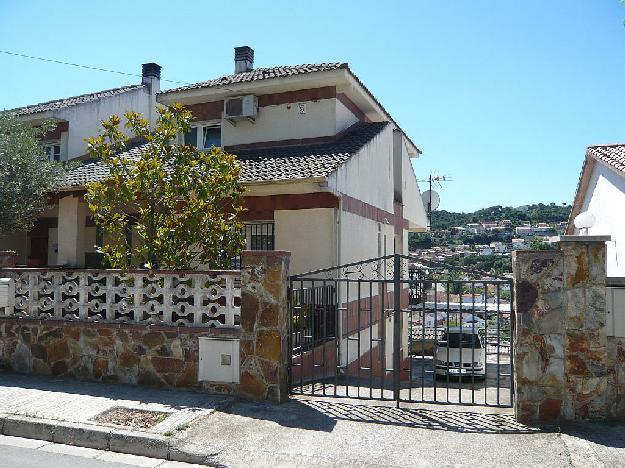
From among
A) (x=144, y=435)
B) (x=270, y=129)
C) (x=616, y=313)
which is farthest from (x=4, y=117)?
(x=616, y=313)

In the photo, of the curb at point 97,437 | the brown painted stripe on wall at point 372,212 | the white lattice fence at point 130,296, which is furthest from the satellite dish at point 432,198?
the curb at point 97,437

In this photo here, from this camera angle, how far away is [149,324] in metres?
7.54

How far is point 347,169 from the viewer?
11125 millimetres

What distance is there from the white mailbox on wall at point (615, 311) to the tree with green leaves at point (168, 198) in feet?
18.3

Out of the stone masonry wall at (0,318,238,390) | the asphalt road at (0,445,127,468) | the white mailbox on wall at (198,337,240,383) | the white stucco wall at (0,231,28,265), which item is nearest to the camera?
the asphalt road at (0,445,127,468)

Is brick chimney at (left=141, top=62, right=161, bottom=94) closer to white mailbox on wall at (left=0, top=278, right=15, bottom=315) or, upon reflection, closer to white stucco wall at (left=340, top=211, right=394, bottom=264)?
white stucco wall at (left=340, top=211, right=394, bottom=264)

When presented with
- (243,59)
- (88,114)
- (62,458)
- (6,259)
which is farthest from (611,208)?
(88,114)

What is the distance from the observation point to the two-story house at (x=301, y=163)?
1102 centimetres

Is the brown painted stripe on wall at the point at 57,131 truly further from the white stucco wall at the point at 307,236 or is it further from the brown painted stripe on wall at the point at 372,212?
the brown painted stripe on wall at the point at 372,212

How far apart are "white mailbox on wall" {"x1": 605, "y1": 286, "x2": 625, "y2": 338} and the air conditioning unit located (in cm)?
971

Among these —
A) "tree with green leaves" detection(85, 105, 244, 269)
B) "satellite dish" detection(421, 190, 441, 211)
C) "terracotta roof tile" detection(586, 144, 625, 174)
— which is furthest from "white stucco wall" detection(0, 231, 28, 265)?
"terracotta roof tile" detection(586, 144, 625, 174)

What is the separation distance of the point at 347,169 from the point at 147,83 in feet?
41.3

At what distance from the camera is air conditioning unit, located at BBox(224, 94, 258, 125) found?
13.4 meters

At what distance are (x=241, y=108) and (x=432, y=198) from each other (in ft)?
36.1
